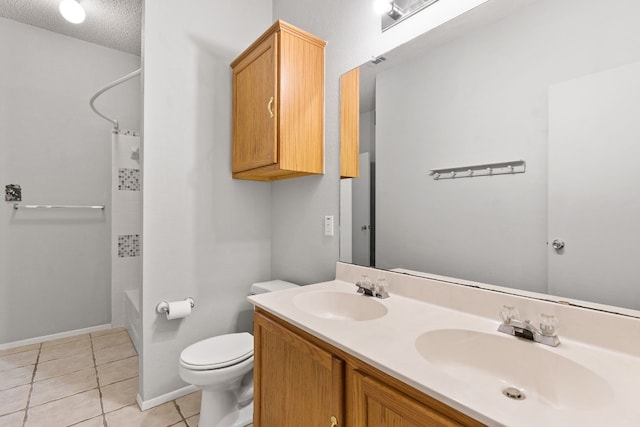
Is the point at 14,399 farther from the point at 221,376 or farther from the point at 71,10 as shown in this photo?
the point at 71,10

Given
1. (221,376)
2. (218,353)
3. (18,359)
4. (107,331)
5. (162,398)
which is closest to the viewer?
(221,376)

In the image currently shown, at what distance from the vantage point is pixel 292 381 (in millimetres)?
1053

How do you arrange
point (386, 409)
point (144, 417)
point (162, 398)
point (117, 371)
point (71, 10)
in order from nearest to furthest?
point (386, 409) → point (144, 417) → point (162, 398) → point (71, 10) → point (117, 371)

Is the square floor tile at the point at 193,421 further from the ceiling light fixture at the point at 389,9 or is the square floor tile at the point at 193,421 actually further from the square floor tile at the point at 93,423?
the ceiling light fixture at the point at 389,9

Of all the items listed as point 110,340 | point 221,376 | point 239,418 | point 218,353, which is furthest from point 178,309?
point 110,340

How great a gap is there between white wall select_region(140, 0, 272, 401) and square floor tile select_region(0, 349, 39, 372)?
1304 millimetres

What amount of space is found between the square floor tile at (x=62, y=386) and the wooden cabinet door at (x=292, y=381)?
1.46 m

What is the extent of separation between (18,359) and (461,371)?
320 cm

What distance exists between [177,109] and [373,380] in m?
1.83

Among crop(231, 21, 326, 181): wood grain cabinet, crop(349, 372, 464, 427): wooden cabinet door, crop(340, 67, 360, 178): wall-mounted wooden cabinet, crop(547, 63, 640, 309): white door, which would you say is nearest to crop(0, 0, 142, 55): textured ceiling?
crop(231, 21, 326, 181): wood grain cabinet

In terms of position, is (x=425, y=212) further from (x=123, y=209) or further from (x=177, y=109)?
(x=123, y=209)

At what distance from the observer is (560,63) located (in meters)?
0.91

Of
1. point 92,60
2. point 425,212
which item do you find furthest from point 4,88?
point 425,212

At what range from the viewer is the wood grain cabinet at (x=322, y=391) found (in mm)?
666
